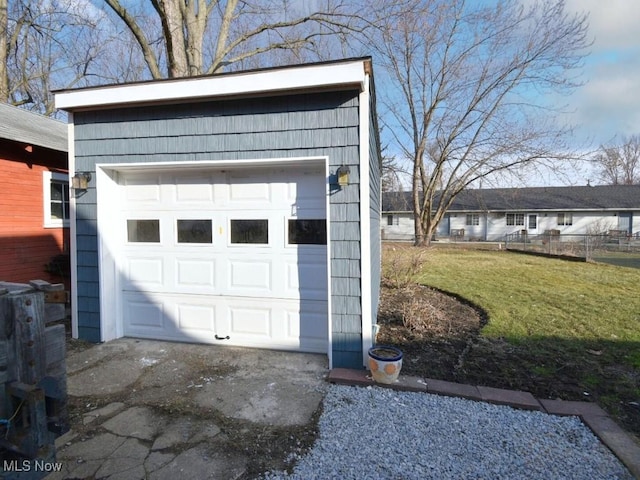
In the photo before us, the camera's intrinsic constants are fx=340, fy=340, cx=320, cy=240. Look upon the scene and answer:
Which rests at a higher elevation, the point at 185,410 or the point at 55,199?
the point at 55,199

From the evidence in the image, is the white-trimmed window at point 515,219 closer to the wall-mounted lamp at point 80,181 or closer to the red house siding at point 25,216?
the red house siding at point 25,216

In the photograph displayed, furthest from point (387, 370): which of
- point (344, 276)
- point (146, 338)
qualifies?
point (146, 338)

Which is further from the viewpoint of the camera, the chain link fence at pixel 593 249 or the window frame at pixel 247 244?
the chain link fence at pixel 593 249

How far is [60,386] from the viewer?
134 centimetres

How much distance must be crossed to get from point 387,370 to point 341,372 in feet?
1.57

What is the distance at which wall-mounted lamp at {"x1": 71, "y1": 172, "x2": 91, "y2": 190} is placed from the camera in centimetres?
397

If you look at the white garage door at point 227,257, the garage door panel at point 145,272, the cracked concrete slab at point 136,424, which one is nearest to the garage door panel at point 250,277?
the white garage door at point 227,257

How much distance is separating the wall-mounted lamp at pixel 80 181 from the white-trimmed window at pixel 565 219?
29.2 m

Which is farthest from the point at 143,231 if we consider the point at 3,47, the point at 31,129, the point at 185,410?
the point at 3,47

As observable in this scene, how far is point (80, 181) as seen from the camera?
3.97 m

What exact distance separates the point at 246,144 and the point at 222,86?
0.62 meters

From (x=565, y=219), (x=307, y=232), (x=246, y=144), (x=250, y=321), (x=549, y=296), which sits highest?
(x=246, y=144)

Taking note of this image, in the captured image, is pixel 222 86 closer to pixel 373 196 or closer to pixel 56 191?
pixel 373 196

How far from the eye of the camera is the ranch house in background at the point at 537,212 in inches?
941
